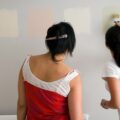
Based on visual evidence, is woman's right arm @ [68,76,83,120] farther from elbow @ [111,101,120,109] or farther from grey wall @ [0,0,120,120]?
grey wall @ [0,0,120,120]

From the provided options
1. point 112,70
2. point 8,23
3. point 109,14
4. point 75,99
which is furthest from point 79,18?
point 75,99

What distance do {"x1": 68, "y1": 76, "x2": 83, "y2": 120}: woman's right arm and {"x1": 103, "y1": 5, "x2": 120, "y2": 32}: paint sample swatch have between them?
0.71 m

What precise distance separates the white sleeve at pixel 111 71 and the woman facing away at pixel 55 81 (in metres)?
0.17

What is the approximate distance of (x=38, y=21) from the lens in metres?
1.92

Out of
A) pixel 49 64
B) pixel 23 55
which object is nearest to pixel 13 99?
pixel 23 55

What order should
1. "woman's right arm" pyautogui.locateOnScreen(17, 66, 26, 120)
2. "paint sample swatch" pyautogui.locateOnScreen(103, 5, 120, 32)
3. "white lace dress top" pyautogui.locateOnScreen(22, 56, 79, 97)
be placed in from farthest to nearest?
"paint sample swatch" pyautogui.locateOnScreen(103, 5, 120, 32) → "woman's right arm" pyautogui.locateOnScreen(17, 66, 26, 120) → "white lace dress top" pyautogui.locateOnScreen(22, 56, 79, 97)

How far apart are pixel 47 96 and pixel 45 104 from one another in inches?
1.9

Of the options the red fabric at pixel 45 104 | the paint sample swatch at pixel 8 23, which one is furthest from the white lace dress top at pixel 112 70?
the paint sample swatch at pixel 8 23

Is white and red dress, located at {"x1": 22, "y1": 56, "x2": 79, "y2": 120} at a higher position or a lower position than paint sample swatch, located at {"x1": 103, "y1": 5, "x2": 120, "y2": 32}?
lower

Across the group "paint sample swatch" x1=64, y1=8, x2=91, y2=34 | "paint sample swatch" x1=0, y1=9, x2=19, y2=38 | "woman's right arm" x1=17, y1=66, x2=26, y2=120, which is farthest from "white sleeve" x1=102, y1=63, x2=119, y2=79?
"paint sample swatch" x1=0, y1=9, x2=19, y2=38

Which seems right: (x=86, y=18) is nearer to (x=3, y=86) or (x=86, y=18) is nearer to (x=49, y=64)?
(x=49, y=64)

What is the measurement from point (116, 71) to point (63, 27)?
38 centimetres

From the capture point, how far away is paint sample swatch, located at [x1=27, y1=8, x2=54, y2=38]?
1912 mm

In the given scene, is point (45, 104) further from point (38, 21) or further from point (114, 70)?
point (38, 21)
